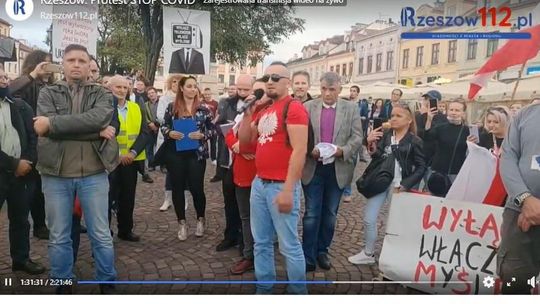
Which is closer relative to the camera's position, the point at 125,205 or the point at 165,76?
the point at 165,76

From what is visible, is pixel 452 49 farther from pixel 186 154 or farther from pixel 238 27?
pixel 186 154

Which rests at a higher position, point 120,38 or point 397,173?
point 120,38

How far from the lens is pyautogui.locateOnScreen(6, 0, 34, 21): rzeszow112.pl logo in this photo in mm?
2520

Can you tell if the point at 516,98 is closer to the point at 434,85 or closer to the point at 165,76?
the point at 434,85

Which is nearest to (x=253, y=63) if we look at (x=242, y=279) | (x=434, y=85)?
(x=434, y=85)

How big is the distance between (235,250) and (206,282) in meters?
0.58

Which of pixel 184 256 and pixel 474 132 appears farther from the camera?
pixel 184 256

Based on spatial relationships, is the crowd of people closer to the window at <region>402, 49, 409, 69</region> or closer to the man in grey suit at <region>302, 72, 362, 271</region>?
the man in grey suit at <region>302, 72, 362, 271</region>

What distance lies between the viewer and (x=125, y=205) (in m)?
3.53

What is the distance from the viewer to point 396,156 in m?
3.04

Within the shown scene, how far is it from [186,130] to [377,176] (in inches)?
59.4

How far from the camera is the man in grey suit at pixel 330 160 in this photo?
2.98 metres

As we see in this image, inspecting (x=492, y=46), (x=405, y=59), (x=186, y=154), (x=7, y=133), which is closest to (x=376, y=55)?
(x=405, y=59)

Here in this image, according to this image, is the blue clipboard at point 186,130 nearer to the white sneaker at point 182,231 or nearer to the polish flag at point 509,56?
the white sneaker at point 182,231
